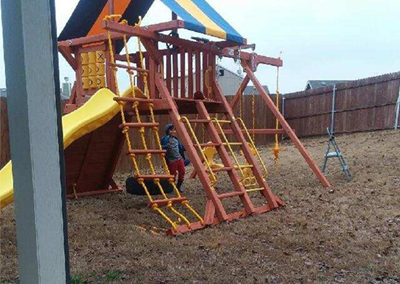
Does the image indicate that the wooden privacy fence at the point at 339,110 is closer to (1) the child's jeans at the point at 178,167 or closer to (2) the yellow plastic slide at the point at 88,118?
(1) the child's jeans at the point at 178,167

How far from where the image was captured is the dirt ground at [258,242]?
142 inches

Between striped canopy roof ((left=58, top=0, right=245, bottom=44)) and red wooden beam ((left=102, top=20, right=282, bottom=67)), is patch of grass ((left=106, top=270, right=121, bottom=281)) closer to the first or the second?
red wooden beam ((left=102, top=20, right=282, bottom=67))

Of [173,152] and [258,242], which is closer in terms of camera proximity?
[258,242]

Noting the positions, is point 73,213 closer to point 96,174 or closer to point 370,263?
point 96,174

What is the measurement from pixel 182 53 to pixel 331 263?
4.18 meters

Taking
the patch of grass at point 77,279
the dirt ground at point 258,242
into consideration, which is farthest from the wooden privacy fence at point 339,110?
the patch of grass at point 77,279

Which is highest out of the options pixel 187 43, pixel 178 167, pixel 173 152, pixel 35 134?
pixel 187 43

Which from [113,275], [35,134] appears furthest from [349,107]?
[35,134]

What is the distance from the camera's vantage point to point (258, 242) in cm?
469

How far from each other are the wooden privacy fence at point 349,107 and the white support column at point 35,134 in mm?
13321

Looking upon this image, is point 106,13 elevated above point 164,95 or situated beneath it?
elevated above

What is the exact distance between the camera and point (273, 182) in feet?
28.5

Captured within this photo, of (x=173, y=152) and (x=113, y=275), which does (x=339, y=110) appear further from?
(x=113, y=275)

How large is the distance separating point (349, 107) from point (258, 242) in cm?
1157
